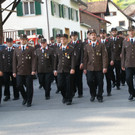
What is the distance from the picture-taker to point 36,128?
7.17 meters

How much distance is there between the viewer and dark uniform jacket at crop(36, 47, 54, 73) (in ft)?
39.3

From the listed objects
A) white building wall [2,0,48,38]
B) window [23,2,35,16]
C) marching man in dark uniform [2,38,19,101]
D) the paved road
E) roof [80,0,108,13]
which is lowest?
the paved road

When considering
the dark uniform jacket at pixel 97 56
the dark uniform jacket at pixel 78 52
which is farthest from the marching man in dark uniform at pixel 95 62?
A: the dark uniform jacket at pixel 78 52

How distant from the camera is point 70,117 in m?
8.09

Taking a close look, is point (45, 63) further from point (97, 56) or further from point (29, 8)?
point (29, 8)

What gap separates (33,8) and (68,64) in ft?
75.3

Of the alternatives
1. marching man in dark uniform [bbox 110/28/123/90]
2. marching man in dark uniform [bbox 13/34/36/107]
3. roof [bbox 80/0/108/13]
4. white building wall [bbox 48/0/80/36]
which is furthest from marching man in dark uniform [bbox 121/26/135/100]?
roof [bbox 80/0/108/13]

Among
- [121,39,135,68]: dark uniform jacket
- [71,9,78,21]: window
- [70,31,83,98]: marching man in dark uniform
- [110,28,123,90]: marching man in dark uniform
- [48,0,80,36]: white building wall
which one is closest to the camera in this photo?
[121,39,135,68]: dark uniform jacket

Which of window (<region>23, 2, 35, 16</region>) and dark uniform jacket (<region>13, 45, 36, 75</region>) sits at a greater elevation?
window (<region>23, 2, 35, 16</region>)

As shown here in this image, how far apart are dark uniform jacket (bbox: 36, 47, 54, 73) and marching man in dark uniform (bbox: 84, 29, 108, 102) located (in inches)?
76.9

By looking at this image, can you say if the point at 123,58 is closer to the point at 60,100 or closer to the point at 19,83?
the point at 60,100

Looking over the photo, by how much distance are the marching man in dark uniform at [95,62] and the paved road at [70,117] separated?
54cm

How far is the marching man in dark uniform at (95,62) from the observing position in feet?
33.5

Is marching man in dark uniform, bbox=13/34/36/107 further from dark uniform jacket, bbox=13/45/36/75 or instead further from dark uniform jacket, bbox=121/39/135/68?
dark uniform jacket, bbox=121/39/135/68
